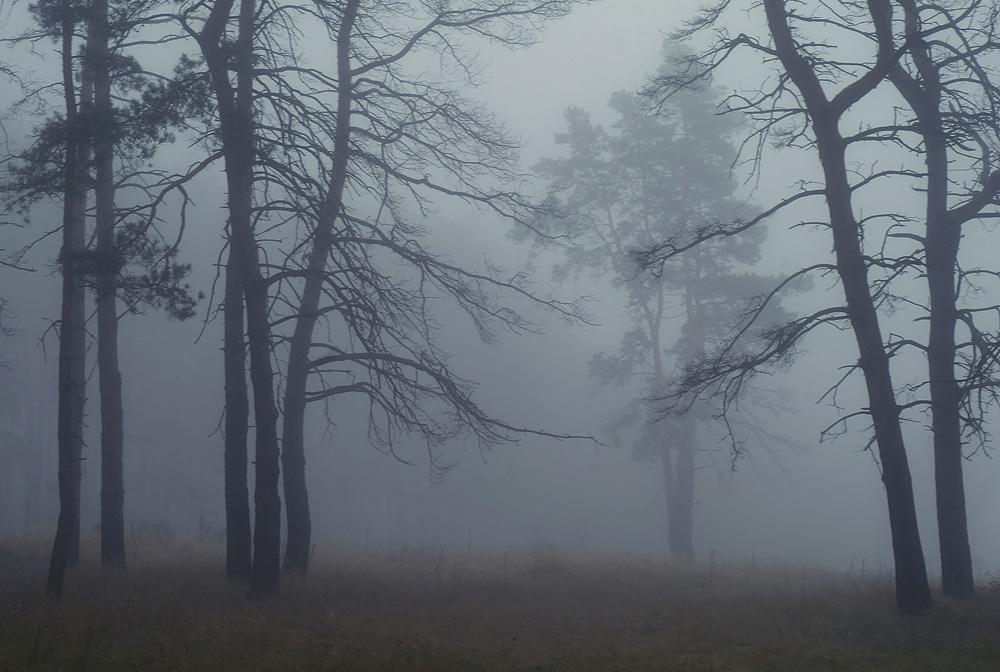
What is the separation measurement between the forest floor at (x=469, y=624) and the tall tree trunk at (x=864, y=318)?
66cm

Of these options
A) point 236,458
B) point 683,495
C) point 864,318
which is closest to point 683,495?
point 683,495

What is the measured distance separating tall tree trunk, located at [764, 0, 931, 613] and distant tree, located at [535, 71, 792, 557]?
1394cm

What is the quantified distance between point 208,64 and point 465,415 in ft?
21.2

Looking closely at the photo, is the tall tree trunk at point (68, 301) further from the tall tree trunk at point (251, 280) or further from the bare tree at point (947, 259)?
the bare tree at point (947, 259)

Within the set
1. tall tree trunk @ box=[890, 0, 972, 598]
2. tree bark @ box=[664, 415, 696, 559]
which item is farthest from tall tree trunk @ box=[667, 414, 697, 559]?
tall tree trunk @ box=[890, 0, 972, 598]

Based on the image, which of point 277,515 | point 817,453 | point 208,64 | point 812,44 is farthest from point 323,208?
point 817,453

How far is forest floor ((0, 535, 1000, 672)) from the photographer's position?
8211mm

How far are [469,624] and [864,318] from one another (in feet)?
21.6

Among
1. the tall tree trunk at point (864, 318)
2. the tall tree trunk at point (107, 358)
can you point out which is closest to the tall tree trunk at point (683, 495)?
the tall tree trunk at point (864, 318)

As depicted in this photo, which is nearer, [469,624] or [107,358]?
[469,624]

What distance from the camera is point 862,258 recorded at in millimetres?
11219

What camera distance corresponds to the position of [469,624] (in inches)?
402

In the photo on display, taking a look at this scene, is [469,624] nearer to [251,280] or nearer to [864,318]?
[251,280]

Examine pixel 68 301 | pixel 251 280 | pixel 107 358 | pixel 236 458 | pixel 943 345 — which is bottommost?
pixel 236 458
